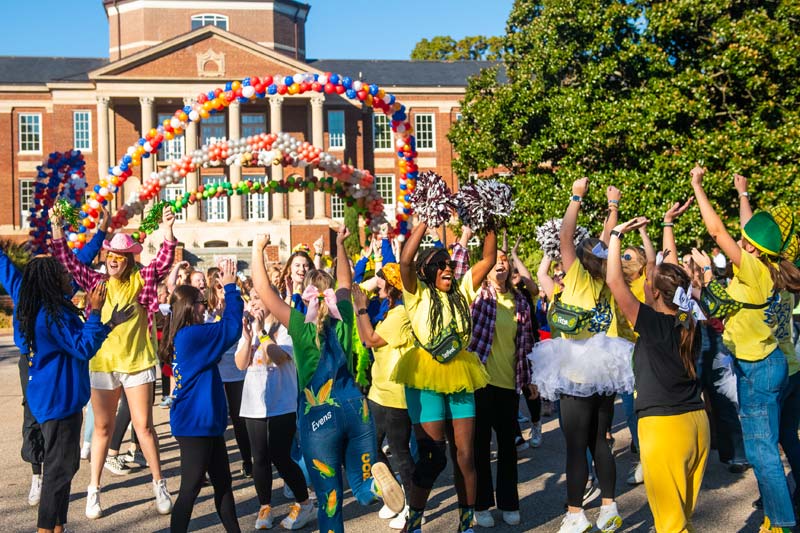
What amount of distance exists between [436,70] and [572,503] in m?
50.0

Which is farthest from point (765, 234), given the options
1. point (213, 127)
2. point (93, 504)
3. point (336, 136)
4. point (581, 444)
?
point (213, 127)

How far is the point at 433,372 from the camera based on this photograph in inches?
217

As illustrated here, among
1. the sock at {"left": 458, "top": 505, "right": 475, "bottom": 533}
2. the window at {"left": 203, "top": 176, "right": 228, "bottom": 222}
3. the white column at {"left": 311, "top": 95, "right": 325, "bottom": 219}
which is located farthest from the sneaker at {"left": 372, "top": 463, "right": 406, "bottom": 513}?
the window at {"left": 203, "top": 176, "right": 228, "bottom": 222}

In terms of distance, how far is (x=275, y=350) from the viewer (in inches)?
253

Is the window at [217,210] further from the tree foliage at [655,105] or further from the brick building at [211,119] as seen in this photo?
the tree foliage at [655,105]

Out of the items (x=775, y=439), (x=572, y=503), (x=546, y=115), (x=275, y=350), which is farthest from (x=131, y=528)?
(x=546, y=115)

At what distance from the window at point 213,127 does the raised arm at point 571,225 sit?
46124mm

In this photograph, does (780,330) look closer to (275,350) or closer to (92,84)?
(275,350)

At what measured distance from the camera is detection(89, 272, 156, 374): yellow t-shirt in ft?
23.3

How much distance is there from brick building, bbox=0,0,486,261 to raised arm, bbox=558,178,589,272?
3966 centimetres

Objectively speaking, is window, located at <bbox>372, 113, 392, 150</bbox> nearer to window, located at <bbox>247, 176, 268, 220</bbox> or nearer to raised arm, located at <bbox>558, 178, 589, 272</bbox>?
window, located at <bbox>247, 176, 268, 220</bbox>

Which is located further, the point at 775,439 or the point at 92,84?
the point at 92,84

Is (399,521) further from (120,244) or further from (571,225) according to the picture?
(120,244)

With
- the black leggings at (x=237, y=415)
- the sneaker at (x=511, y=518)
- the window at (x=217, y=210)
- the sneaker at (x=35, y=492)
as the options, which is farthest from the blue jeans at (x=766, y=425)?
the window at (x=217, y=210)
